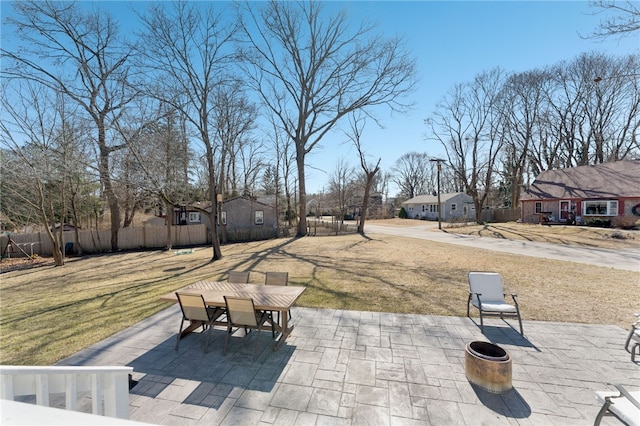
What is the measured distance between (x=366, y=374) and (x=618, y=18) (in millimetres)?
9721

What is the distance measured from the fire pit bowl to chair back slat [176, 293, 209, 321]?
13.1 feet

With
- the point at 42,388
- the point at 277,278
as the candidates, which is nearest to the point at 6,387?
the point at 42,388

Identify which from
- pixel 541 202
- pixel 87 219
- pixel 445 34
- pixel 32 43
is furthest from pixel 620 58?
pixel 87 219

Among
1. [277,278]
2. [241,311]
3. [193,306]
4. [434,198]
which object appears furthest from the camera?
[434,198]

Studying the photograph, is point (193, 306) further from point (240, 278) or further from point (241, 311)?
point (240, 278)

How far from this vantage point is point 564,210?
24.4 m

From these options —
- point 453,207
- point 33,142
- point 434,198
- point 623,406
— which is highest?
point 33,142

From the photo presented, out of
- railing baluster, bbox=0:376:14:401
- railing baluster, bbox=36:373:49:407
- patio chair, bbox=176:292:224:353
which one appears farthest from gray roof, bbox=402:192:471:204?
railing baluster, bbox=0:376:14:401

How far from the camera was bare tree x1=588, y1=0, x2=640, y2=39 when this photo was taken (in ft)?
20.4

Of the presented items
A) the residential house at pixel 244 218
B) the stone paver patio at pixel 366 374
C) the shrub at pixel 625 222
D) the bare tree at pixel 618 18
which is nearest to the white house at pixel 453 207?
the shrub at pixel 625 222

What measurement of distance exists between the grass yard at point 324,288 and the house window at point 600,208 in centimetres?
1730

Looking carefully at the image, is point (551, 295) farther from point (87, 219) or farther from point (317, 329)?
point (87, 219)

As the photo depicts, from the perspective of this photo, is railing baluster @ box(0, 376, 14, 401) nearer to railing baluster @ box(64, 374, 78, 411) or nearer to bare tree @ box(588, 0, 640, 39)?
railing baluster @ box(64, 374, 78, 411)

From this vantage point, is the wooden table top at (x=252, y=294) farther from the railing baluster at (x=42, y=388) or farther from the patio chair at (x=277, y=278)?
the railing baluster at (x=42, y=388)
